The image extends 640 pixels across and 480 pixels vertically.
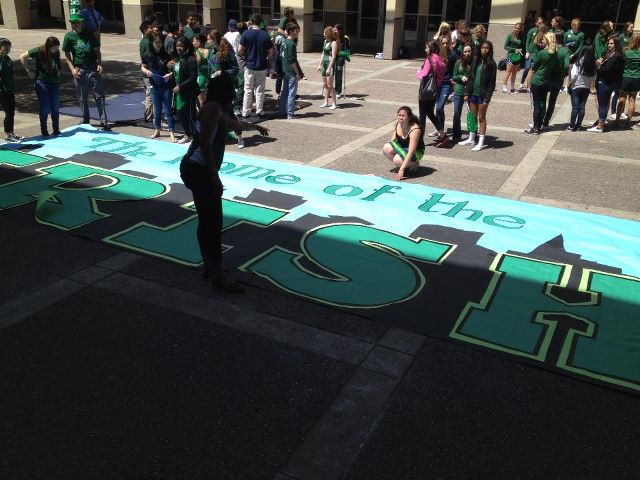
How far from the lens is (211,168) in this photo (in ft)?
17.0

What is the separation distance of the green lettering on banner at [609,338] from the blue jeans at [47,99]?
9.18m

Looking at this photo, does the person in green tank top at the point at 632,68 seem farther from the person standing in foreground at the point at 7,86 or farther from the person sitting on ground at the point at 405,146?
the person standing in foreground at the point at 7,86

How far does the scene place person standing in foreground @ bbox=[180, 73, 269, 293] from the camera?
516 cm

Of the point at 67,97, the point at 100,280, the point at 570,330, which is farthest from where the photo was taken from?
the point at 67,97

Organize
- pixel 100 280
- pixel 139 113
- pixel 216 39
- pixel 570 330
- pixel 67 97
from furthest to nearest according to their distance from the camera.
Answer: pixel 67 97 → pixel 139 113 → pixel 216 39 → pixel 100 280 → pixel 570 330

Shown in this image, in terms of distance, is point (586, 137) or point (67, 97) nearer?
point (586, 137)

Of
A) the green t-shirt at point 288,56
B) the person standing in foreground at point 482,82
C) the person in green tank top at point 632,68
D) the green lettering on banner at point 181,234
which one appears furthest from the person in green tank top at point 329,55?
the green lettering on banner at point 181,234

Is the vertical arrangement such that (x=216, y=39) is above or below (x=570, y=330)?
above

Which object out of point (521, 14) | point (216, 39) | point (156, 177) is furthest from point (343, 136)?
point (521, 14)

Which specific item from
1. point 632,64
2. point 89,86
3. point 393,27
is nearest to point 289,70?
point 89,86

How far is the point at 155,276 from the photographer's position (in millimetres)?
5832

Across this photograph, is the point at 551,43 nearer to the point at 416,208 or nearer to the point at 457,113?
the point at 457,113

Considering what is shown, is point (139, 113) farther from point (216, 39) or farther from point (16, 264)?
point (16, 264)

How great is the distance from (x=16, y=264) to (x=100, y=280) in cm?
98
